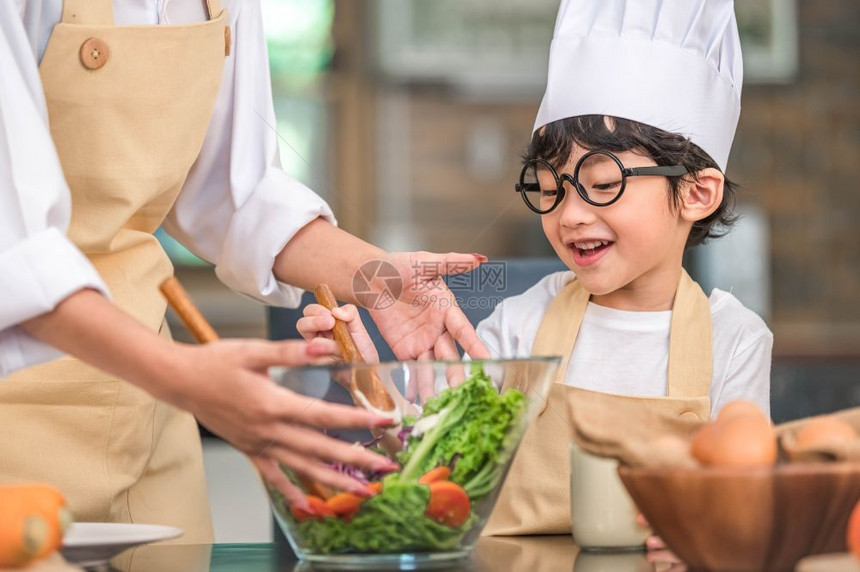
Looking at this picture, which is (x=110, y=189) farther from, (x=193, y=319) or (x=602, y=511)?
(x=602, y=511)

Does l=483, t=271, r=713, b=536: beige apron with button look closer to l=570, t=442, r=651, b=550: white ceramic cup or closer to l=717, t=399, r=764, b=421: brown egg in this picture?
l=570, t=442, r=651, b=550: white ceramic cup

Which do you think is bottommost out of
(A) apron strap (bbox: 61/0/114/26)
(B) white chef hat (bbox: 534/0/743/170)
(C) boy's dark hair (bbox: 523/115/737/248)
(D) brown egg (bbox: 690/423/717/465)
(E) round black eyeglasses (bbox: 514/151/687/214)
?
(D) brown egg (bbox: 690/423/717/465)

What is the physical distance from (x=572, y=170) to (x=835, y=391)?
6.92ft

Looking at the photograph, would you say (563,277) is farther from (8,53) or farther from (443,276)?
(8,53)

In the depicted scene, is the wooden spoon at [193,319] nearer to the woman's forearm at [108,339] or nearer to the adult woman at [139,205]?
the woman's forearm at [108,339]

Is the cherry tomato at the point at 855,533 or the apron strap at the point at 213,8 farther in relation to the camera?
the apron strap at the point at 213,8

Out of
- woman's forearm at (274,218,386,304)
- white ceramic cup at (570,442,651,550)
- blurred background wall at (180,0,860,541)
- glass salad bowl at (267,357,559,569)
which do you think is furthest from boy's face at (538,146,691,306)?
blurred background wall at (180,0,860,541)

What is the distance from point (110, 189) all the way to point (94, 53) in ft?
0.43

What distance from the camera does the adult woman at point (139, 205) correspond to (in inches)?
35.6

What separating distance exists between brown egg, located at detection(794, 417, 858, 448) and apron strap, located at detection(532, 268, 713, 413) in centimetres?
46

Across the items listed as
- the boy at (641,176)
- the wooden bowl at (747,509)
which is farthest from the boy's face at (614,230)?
the wooden bowl at (747,509)

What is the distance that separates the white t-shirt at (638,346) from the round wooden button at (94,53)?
0.47 meters

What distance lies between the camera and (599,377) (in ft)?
4.10

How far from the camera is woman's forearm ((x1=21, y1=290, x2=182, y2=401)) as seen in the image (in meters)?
0.71
